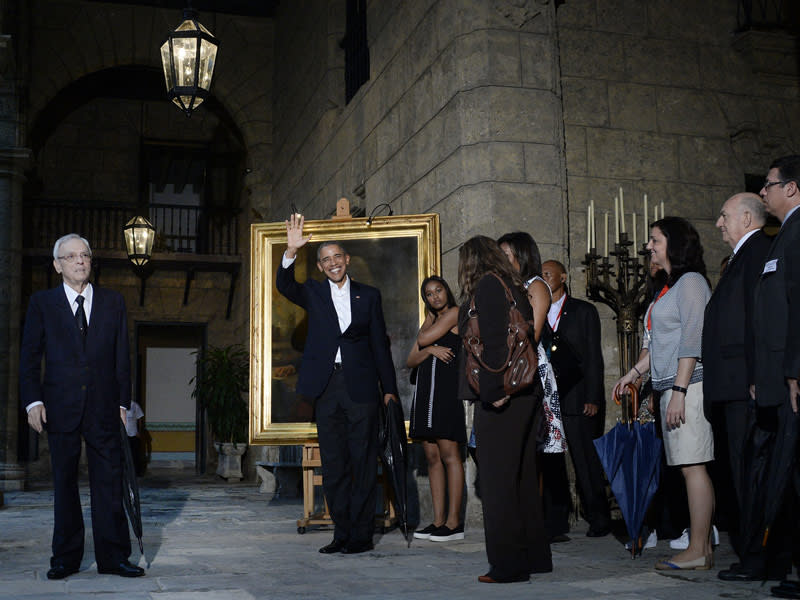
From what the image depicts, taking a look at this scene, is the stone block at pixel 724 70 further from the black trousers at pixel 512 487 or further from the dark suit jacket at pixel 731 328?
the black trousers at pixel 512 487

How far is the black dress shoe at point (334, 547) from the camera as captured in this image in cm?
485

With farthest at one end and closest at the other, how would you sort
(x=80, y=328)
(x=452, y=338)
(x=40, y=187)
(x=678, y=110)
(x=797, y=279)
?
(x=40, y=187) → (x=678, y=110) → (x=452, y=338) → (x=80, y=328) → (x=797, y=279)

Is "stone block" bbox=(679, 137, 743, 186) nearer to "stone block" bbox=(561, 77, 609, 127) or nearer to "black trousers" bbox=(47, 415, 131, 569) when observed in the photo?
"stone block" bbox=(561, 77, 609, 127)

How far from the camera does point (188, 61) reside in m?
7.72

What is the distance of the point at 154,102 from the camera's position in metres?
17.5

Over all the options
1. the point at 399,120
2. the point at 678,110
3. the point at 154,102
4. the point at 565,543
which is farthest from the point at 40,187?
Answer: the point at 565,543

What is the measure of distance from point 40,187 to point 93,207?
1.04 metres

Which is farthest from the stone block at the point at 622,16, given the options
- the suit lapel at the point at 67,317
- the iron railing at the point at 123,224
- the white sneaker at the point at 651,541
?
the iron railing at the point at 123,224

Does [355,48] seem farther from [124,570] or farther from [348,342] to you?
[124,570]

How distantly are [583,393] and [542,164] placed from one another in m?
1.67

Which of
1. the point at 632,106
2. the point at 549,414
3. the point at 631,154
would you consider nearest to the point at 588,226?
the point at 631,154

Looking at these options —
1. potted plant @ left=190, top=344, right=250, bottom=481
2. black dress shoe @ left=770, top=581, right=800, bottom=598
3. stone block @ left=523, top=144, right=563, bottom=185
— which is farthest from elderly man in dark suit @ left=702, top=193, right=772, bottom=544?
potted plant @ left=190, top=344, right=250, bottom=481

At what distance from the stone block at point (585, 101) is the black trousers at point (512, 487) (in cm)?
324

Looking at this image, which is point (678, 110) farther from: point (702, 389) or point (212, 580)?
point (212, 580)
